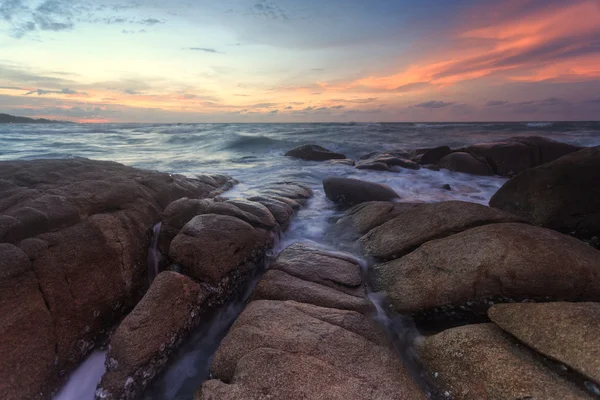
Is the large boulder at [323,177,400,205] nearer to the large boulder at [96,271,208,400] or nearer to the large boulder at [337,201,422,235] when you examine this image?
the large boulder at [337,201,422,235]

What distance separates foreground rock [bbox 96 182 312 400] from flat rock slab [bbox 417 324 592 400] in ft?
8.01

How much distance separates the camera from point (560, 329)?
8.09 ft

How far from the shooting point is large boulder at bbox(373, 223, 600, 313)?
325cm

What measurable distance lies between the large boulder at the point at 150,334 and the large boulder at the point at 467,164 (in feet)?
36.0

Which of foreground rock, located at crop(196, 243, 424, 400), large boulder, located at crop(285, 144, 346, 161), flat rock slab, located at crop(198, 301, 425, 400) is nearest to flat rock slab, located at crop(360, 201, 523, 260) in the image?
foreground rock, located at crop(196, 243, 424, 400)

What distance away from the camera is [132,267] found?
12.9ft

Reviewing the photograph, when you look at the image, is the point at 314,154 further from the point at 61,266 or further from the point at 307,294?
the point at 61,266

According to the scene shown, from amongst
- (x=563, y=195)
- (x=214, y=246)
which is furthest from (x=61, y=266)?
(x=563, y=195)

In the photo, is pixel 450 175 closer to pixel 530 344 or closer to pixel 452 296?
pixel 452 296

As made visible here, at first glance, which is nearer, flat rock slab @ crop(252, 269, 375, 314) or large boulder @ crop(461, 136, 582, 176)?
flat rock slab @ crop(252, 269, 375, 314)

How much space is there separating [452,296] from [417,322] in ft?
1.57

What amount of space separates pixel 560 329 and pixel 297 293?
2.35 metres

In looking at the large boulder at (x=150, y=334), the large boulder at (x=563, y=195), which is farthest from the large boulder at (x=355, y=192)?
the large boulder at (x=150, y=334)

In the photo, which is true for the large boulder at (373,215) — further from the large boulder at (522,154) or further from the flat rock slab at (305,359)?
the large boulder at (522,154)
